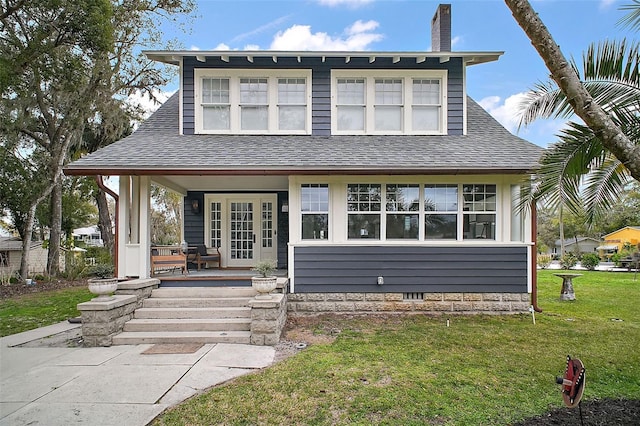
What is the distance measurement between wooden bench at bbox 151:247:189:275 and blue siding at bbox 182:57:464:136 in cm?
276

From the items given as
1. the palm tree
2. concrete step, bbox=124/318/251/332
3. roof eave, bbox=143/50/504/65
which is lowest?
concrete step, bbox=124/318/251/332

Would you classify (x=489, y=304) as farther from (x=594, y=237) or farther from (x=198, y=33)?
(x=594, y=237)

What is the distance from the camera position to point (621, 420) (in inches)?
121

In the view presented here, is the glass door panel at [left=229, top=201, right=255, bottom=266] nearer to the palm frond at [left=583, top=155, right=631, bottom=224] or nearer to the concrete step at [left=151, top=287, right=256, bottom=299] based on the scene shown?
the concrete step at [left=151, top=287, right=256, bottom=299]

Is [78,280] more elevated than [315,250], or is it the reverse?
[315,250]

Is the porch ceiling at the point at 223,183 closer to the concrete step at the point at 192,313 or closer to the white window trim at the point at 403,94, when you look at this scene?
the white window trim at the point at 403,94

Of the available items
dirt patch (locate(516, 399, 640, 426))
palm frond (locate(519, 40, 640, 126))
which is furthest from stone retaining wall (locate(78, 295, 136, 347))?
palm frond (locate(519, 40, 640, 126))

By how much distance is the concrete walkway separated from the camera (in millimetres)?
3445

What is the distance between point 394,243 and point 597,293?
749 centimetres

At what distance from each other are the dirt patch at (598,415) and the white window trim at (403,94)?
6.26m

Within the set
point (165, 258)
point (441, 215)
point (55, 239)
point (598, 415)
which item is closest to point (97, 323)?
point (165, 258)

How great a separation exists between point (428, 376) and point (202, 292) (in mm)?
4494

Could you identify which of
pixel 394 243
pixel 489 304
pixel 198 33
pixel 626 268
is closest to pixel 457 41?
pixel 394 243

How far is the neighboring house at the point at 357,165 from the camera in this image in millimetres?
7270
